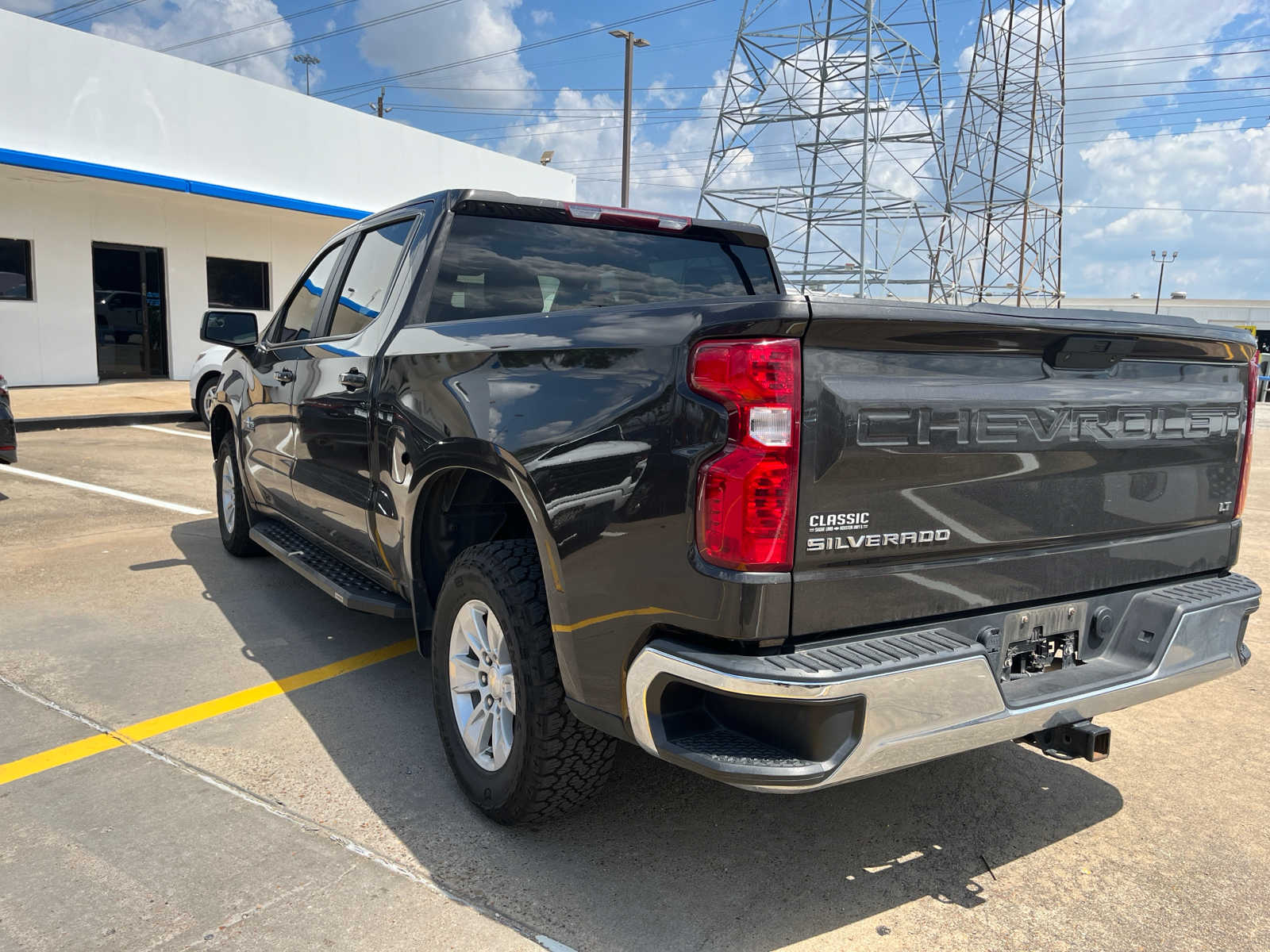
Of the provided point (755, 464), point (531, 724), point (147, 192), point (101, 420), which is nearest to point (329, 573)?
point (531, 724)

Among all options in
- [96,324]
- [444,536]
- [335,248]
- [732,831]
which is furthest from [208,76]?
[732,831]

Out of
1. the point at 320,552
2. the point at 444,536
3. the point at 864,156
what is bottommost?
the point at 320,552

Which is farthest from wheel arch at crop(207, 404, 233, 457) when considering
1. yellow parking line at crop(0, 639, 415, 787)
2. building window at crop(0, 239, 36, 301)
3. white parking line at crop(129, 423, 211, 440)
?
building window at crop(0, 239, 36, 301)

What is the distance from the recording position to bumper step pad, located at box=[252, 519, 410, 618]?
3865mm

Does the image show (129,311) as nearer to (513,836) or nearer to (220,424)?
(220,424)

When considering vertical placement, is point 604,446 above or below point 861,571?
above

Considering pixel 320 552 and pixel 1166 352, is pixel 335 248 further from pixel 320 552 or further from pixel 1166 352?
pixel 1166 352

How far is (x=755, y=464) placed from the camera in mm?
2211

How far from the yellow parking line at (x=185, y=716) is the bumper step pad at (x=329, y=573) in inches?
14.9

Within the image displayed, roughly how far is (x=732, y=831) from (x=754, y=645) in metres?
1.10

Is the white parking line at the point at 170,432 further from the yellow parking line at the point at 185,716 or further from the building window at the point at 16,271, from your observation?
the yellow parking line at the point at 185,716

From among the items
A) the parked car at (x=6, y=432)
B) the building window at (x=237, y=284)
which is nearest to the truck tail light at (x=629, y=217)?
the parked car at (x=6, y=432)

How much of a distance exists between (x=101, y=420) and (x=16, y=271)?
16.9 feet

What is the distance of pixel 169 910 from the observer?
2.59 meters
